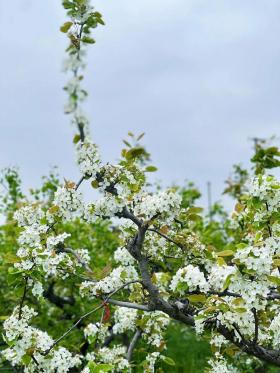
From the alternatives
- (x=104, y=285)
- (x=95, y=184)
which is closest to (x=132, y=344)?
(x=104, y=285)

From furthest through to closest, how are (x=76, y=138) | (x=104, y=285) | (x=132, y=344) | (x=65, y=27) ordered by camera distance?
(x=132, y=344)
(x=104, y=285)
(x=65, y=27)
(x=76, y=138)

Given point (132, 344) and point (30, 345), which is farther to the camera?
point (132, 344)

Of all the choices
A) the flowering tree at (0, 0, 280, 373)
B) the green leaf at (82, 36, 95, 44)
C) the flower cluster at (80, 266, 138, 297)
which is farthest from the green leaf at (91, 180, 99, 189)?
the green leaf at (82, 36, 95, 44)

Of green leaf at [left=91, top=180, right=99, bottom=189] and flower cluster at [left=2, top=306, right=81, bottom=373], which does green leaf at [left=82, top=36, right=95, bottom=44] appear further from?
flower cluster at [left=2, top=306, right=81, bottom=373]

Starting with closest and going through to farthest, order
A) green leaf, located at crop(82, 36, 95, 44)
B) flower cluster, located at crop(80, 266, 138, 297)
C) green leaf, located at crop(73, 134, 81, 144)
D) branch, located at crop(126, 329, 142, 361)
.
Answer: green leaf, located at crop(73, 134, 81, 144) → green leaf, located at crop(82, 36, 95, 44) → flower cluster, located at crop(80, 266, 138, 297) → branch, located at crop(126, 329, 142, 361)

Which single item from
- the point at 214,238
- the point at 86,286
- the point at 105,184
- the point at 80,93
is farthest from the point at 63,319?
the point at 80,93

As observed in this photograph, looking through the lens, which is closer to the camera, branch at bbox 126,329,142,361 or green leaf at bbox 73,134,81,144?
green leaf at bbox 73,134,81,144

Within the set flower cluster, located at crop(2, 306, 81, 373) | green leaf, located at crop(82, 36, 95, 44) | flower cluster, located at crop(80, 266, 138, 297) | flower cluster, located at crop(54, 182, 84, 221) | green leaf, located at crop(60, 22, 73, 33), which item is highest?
green leaf, located at crop(60, 22, 73, 33)

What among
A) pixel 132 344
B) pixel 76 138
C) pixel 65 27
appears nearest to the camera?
pixel 76 138

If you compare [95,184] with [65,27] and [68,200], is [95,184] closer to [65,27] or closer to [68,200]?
[68,200]

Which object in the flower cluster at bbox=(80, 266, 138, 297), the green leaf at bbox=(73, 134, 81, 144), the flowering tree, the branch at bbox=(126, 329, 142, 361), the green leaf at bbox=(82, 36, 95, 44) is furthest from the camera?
the branch at bbox=(126, 329, 142, 361)

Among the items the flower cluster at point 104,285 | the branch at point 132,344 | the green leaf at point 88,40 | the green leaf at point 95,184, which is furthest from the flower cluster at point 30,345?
the green leaf at point 88,40

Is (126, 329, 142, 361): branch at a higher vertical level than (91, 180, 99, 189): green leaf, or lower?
lower

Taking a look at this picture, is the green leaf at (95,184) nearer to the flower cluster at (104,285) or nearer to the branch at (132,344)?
the flower cluster at (104,285)
